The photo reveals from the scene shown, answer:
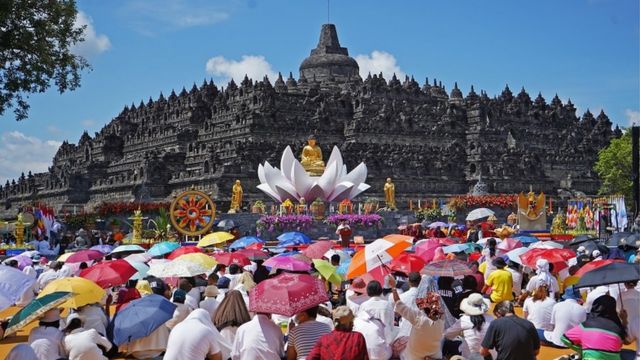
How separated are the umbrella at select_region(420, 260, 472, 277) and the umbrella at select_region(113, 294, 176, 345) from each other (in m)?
4.11

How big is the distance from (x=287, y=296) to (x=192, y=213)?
22.8m

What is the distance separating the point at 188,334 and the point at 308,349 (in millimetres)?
1268

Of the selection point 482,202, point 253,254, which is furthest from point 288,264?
point 482,202

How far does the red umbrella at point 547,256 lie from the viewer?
15.3 meters

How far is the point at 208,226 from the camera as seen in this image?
31328 millimetres

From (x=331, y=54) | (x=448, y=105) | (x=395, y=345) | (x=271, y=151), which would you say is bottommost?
(x=395, y=345)

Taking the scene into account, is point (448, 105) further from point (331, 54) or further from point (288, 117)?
point (288, 117)

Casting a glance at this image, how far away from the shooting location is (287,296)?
918 centimetres

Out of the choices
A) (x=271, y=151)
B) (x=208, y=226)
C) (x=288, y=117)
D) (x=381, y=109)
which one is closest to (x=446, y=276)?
(x=208, y=226)

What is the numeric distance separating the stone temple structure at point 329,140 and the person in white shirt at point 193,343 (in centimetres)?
4262

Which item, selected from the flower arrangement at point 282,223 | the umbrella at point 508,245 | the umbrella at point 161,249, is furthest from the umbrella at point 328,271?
the flower arrangement at point 282,223

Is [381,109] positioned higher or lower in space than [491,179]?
higher

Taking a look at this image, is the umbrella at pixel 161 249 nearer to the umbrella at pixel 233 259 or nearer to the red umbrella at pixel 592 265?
the umbrella at pixel 233 259

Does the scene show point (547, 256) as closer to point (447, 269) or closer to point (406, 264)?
point (406, 264)
